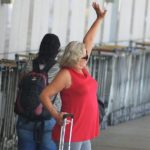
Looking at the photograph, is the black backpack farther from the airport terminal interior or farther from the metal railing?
the metal railing

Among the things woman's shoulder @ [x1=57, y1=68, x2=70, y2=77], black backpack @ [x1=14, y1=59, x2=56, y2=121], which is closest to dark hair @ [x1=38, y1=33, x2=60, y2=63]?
black backpack @ [x1=14, y1=59, x2=56, y2=121]

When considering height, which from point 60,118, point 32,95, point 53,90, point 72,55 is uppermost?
point 72,55

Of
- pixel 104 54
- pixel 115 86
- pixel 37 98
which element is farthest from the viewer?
pixel 115 86

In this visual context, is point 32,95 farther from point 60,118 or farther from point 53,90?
point 60,118

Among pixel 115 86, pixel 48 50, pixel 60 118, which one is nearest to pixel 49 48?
pixel 48 50

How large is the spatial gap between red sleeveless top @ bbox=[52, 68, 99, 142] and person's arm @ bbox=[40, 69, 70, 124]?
0.07 meters

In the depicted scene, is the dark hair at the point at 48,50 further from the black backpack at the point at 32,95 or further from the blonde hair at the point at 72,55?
the blonde hair at the point at 72,55

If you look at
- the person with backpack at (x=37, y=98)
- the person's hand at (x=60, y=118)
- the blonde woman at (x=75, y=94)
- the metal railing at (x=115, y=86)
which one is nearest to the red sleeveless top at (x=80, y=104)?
the blonde woman at (x=75, y=94)

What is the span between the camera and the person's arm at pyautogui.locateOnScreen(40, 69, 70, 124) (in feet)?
18.3

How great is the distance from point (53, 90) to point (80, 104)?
294 millimetres

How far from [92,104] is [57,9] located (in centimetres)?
509

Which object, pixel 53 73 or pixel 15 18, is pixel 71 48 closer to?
pixel 53 73

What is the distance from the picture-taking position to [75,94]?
18.6ft

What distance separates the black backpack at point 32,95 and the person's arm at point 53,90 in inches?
18.7
